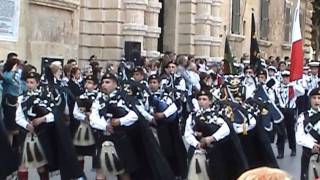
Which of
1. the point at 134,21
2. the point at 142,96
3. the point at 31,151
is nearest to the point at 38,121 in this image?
the point at 31,151

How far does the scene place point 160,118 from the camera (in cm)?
1191

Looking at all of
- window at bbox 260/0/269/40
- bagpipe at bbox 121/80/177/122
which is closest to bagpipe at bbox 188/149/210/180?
bagpipe at bbox 121/80/177/122

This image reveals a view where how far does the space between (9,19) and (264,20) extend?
2058 centimetres

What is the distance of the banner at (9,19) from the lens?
17719 millimetres

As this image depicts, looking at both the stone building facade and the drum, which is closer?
the drum

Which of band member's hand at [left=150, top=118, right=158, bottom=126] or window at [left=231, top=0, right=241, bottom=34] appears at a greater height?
window at [left=231, top=0, right=241, bottom=34]

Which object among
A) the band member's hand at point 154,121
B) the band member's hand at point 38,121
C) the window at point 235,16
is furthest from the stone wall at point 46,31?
the window at point 235,16

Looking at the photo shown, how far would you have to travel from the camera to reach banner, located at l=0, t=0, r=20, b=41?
17719 mm

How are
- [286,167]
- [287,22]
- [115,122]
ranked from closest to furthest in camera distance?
[115,122] < [286,167] < [287,22]

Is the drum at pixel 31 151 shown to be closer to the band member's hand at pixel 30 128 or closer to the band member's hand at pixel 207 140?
the band member's hand at pixel 30 128

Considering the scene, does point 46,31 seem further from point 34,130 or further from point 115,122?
point 115,122

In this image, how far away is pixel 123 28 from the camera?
22.5 metres

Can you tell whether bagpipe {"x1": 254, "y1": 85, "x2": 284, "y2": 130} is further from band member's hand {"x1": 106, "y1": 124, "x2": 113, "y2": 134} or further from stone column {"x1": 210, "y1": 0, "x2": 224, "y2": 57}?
stone column {"x1": 210, "y1": 0, "x2": 224, "y2": 57}

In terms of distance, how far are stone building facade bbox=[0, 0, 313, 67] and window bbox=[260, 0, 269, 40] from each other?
1.87 metres
